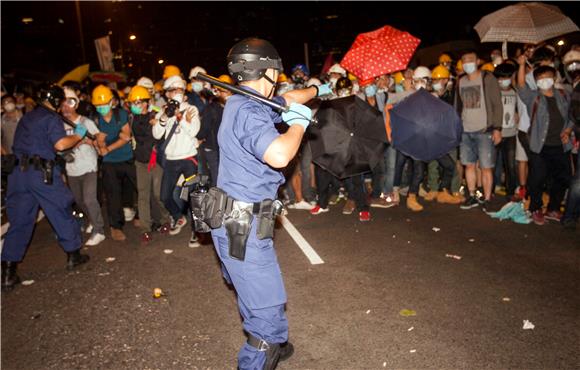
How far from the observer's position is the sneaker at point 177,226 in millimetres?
7082

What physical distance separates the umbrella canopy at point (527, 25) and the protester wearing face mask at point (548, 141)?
801 millimetres

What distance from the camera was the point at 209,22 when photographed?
139 feet

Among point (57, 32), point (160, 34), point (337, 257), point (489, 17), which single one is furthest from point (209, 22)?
point (337, 257)

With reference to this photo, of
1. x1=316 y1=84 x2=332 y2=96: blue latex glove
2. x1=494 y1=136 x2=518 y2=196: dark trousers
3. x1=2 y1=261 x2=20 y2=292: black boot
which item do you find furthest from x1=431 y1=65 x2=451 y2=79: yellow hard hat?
x1=2 y1=261 x2=20 y2=292: black boot

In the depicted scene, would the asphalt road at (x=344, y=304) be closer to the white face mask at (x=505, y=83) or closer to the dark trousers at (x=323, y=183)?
the dark trousers at (x=323, y=183)

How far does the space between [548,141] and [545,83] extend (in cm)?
84

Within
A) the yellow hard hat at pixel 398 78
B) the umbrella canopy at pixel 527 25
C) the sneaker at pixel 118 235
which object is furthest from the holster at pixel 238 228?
the yellow hard hat at pixel 398 78

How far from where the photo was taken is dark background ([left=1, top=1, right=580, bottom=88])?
36.9 metres

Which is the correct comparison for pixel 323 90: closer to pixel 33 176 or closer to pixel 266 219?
pixel 266 219

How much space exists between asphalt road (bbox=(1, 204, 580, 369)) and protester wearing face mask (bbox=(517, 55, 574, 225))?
512mm

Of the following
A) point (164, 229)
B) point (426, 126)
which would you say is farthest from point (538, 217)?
point (164, 229)

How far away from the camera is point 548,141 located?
6.36m

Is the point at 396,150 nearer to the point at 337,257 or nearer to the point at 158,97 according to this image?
the point at 337,257

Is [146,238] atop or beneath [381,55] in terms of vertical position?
beneath
